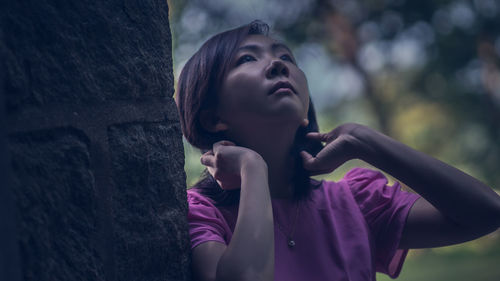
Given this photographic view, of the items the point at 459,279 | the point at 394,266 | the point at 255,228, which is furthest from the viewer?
the point at 459,279

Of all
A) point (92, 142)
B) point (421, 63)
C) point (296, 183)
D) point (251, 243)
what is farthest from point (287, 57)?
point (421, 63)

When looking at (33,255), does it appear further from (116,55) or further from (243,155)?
(243,155)

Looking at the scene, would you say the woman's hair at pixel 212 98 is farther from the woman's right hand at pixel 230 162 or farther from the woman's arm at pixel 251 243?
the woman's arm at pixel 251 243

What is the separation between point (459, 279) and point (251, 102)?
4473 millimetres

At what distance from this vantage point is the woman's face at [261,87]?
127cm

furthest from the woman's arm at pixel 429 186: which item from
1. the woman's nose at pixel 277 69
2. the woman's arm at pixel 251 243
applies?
the woman's arm at pixel 251 243

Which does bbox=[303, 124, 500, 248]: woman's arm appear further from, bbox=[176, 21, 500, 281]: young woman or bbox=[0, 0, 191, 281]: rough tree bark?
bbox=[0, 0, 191, 281]: rough tree bark

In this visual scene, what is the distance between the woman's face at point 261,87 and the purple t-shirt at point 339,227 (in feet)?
0.90

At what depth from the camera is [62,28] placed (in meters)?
0.79

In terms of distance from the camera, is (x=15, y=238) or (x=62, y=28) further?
(x=62, y=28)

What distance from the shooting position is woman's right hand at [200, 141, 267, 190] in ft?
3.84

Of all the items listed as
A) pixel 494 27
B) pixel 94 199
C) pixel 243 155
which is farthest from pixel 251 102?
pixel 494 27

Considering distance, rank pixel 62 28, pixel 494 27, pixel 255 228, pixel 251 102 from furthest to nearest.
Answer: pixel 494 27, pixel 251 102, pixel 255 228, pixel 62 28

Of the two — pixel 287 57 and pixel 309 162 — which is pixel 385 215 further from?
pixel 287 57
